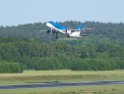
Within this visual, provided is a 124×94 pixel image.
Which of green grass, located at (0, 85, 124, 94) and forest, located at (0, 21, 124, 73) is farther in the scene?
forest, located at (0, 21, 124, 73)

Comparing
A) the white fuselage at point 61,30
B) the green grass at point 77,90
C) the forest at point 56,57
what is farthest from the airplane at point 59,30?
the green grass at point 77,90

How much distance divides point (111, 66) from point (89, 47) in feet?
113

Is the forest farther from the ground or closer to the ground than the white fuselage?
closer to the ground

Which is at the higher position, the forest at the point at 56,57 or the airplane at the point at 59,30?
the airplane at the point at 59,30

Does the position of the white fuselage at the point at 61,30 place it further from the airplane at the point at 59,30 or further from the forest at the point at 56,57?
the forest at the point at 56,57

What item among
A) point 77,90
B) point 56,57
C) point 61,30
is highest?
point 61,30

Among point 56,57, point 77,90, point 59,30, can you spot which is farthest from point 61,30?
point 77,90

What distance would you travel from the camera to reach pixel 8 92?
58594mm

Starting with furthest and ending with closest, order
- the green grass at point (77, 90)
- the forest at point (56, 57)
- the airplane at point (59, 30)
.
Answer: the forest at point (56, 57) < the airplane at point (59, 30) < the green grass at point (77, 90)

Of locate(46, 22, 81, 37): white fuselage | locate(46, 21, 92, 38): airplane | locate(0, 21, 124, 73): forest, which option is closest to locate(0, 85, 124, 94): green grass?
locate(46, 21, 92, 38): airplane

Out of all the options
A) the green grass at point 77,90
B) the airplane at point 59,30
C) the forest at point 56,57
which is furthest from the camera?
the forest at point 56,57

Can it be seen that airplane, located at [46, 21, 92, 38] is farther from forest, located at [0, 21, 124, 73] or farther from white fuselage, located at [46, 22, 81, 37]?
forest, located at [0, 21, 124, 73]

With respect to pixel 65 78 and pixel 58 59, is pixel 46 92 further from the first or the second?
pixel 58 59

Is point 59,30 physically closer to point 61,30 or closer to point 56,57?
point 61,30
